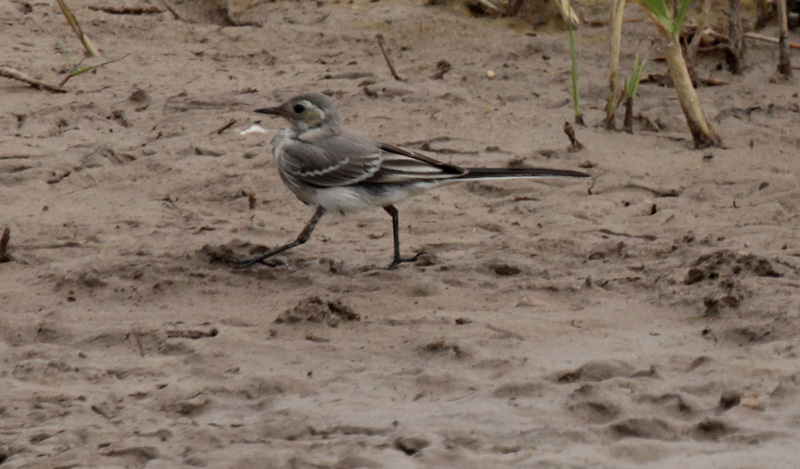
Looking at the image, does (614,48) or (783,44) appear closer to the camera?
(614,48)

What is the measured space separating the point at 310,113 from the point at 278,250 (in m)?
0.99

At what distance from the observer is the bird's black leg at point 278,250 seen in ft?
20.8

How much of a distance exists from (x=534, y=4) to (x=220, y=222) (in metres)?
4.66

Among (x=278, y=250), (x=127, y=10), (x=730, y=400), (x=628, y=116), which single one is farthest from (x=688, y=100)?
(x=127, y=10)

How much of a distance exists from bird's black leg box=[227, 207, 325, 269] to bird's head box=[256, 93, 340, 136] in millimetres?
635

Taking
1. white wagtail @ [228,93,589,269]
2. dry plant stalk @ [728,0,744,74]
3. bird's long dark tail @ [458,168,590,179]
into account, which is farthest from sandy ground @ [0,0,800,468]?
bird's long dark tail @ [458,168,590,179]

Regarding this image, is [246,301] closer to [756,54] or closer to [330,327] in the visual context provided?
[330,327]

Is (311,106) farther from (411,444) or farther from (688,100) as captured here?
(411,444)

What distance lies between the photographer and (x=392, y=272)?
6.26 m

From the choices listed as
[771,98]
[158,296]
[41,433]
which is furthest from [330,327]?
[771,98]

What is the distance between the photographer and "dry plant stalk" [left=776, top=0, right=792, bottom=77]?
8711 millimetres

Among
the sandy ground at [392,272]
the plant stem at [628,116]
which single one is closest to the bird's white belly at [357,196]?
the sandy ground at [392,272]

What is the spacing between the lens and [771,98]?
8711 millimetres

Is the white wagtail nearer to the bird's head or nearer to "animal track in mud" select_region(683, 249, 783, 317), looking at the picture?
the bird's head
